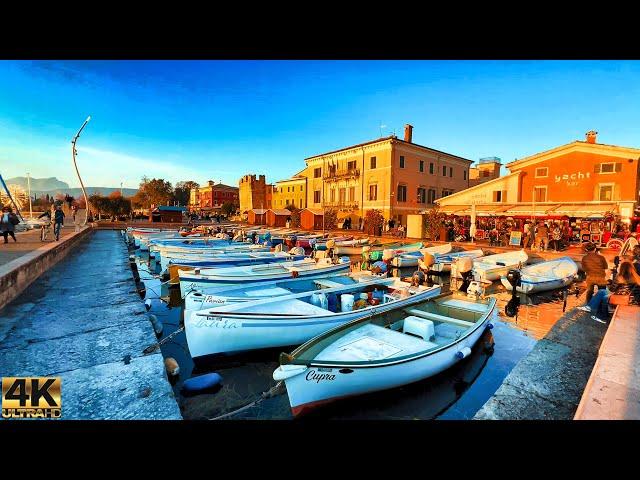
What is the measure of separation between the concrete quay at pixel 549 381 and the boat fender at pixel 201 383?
4518mm

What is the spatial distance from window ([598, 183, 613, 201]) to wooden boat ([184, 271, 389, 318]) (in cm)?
2166

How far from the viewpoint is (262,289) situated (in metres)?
9.87

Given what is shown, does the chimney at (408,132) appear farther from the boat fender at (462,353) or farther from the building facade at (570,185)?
the boat fender at (462,353)

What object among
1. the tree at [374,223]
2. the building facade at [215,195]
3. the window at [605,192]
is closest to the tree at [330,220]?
the tree at [374,223]

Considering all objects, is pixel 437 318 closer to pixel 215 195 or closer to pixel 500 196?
pixel 500 196

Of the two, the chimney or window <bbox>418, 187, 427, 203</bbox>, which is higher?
the chimney

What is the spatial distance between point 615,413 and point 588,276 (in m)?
6.76

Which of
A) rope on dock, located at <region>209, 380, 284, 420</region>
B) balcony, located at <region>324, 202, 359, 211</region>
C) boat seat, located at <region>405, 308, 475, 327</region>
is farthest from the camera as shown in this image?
balcony, located at <region>324, 202, 359, 211</region>

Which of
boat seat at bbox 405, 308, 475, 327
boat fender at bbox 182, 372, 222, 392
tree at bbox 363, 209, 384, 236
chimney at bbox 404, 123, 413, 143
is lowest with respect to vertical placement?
boat fender at bbox 182, 372, 222, 392

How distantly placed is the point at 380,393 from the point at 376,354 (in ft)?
2.29

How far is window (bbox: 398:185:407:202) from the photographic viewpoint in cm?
3419

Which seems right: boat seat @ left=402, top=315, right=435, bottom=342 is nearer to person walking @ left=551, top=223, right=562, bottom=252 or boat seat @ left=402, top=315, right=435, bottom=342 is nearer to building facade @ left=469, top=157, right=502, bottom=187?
person walking @ left=551, top=223, right=562, bottom=252

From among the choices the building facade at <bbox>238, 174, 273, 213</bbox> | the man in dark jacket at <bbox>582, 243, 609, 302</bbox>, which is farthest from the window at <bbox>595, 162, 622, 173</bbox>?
the building facade at <bbox>238, 174, 273, 213</bbox>
